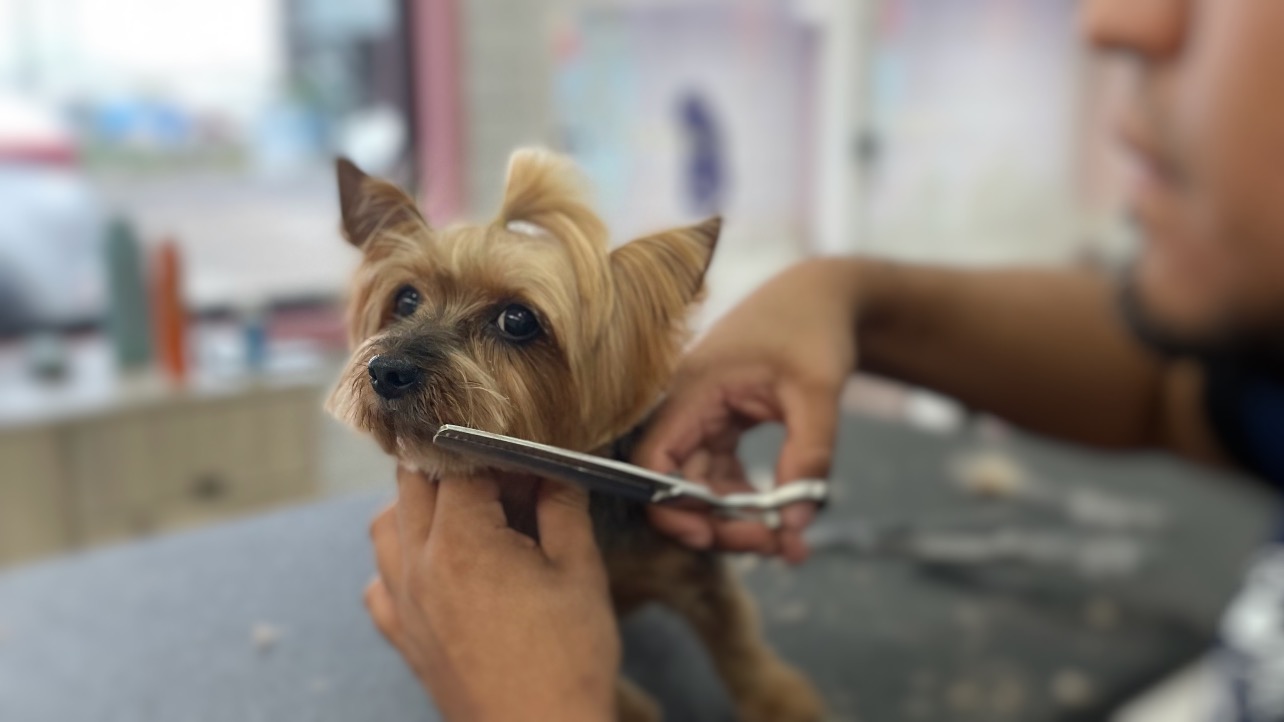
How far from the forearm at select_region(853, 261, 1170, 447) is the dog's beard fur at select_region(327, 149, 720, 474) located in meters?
0.30

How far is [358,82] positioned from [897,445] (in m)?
1.08

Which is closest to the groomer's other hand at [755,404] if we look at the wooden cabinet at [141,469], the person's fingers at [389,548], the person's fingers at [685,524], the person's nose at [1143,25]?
A: the person's fingers at [685,524]

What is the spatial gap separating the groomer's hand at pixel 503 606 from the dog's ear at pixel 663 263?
90 millimetres

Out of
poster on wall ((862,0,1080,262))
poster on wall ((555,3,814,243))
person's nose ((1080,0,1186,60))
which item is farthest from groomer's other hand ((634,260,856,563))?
poster on wall ((862,0,1080,262))

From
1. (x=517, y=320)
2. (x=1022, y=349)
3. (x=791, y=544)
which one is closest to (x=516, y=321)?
(x=517, y=320)

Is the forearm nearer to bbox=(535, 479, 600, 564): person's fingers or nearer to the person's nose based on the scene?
the person's nose

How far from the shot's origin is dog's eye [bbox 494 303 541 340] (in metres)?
0.40

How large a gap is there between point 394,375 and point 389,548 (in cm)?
11

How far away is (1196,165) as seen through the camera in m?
0.59

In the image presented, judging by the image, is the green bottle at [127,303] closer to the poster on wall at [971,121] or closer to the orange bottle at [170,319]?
the orange bottle at [170,319]

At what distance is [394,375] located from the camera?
0.37 m

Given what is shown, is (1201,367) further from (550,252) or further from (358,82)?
(358,82)

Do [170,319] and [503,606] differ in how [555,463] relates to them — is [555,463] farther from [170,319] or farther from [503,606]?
[170,319]

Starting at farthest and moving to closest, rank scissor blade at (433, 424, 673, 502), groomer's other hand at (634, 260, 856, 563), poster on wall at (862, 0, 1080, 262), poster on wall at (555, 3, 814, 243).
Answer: poster on wall at (862, 0, 1080, 262) → poster on wall at (555, 3, 814, 243) → groomer's other hand at (634, 260, 856, 563) → scissor blade at (433, 424, 673, 502)
